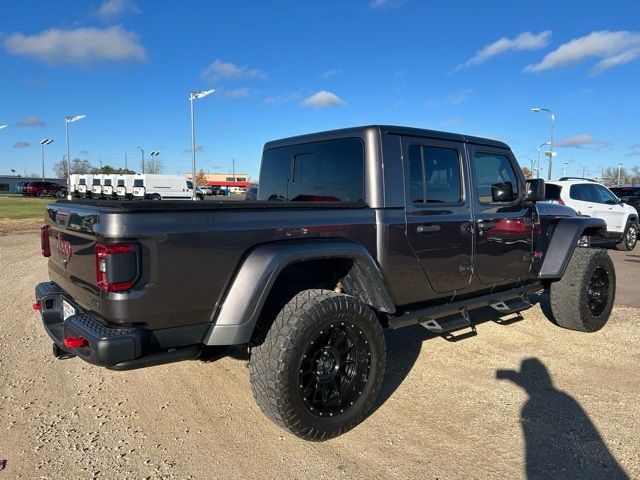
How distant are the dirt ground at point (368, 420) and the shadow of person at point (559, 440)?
11 millimetres

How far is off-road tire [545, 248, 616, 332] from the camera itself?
517 cm

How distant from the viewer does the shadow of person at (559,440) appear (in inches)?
108

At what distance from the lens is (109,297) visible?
2510 millimetres

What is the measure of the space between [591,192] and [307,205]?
11.2 m

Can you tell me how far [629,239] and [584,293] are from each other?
9.72 metres

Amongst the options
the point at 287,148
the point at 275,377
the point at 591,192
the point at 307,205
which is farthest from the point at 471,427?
the point at 591,192

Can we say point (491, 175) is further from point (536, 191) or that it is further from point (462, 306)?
point (462, 306)

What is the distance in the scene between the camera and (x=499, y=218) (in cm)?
439

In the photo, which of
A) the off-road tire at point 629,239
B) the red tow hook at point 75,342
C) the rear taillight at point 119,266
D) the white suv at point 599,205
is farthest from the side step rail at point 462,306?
the off-road tire at point 629,239

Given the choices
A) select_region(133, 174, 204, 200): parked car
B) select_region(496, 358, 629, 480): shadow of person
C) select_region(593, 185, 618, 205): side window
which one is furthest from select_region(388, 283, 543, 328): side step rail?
select_region(133, 174, 204, 200): parked car

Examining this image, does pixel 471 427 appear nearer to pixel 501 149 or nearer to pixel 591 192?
pixel 501 149

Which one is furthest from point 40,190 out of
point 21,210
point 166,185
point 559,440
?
point 559,440

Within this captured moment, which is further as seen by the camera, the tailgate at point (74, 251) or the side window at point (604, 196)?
the side window at point (604, 196)

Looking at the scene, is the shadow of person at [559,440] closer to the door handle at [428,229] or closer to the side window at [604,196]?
the door handle at [428,229]
